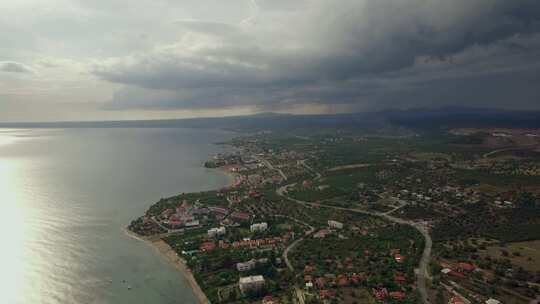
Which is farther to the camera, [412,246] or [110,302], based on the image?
[412,246]

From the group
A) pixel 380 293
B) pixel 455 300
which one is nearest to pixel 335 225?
pixel 380 293

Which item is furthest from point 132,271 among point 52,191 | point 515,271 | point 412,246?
point 52,191

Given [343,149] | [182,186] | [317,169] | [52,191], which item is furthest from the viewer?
[343,149]

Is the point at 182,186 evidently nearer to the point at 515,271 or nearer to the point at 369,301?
the point at 369,301

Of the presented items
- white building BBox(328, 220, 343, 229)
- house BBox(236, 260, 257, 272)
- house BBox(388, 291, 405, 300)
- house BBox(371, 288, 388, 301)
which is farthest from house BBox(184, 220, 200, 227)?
house BBox(388, 291, 405, 300)

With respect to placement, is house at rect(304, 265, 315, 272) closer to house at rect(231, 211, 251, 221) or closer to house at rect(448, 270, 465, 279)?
house at rect(448, 270, 465, 279)

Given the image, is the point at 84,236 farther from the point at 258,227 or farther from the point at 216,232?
the point at 258,227

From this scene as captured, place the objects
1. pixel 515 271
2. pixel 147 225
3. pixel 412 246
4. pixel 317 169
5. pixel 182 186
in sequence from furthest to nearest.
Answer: pixel 317 169
pixel 182 186
pixel 147 225
pixel 412 246
pixel 515 271
